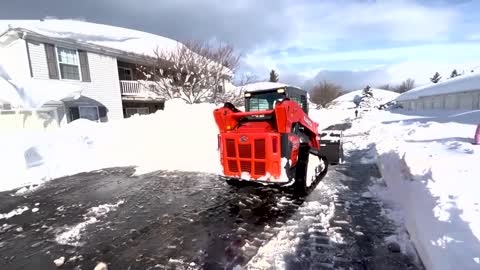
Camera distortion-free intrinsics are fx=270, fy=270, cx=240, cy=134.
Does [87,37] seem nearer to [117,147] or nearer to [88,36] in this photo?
[88,36]

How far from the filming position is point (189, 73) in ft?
56.2

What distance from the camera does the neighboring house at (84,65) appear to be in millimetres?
13492

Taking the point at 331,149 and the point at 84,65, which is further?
the point at 84,65

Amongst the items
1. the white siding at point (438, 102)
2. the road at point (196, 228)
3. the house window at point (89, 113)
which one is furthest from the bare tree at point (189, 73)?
the white siding at point (438, 102)

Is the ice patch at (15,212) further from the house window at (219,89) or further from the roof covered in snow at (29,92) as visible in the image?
the house window at (219,89)

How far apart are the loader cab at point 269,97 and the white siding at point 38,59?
41.6ft

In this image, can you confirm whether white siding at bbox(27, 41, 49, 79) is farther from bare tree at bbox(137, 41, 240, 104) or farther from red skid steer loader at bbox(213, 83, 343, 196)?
red skid steer loader at bbox(213, 83, 343, 196)

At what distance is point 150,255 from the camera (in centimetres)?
391

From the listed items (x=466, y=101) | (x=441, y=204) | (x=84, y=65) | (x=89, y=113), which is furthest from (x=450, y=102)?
(x=84, y=65)

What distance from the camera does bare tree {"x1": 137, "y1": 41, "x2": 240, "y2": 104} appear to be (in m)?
17.3

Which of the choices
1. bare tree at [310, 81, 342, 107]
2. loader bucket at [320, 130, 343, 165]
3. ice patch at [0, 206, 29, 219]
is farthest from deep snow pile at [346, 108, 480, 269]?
bare tree at [310, 81, 342, 107]

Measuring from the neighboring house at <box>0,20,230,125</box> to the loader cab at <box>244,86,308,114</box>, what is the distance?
38.1ft

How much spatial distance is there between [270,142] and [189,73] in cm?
1310

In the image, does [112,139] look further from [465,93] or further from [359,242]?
[465,93]
